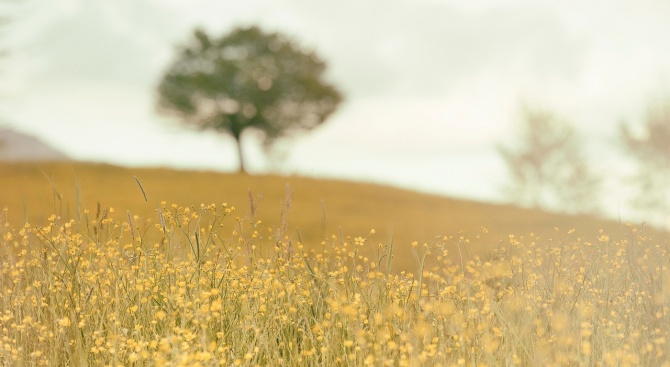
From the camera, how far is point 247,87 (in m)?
35.2

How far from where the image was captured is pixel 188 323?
16.5 ft

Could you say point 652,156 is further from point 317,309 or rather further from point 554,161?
point 317,309

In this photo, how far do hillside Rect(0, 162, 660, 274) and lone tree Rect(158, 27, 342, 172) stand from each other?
1188 cm

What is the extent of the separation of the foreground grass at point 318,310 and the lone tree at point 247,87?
29824 mm

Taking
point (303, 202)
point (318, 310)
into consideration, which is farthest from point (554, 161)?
point (318, 310)

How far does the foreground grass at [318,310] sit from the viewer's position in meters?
4.27

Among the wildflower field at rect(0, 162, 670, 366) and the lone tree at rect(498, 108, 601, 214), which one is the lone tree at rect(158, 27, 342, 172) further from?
the wildflower field at rect(0, 162, 670, 366)

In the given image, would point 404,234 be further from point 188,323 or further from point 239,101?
point 239,101

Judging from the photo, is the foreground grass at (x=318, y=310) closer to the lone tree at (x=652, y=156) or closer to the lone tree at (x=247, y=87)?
the lone tree at (x=652, y=156)

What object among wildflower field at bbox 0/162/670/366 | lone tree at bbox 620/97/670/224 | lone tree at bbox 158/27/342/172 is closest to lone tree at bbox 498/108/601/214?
lone tree at bbox 620/97/670/224

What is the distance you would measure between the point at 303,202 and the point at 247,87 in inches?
648

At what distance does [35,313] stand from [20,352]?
660mm

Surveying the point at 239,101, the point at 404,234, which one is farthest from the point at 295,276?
the point at 239,101

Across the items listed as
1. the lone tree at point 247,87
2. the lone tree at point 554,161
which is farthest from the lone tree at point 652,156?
the lone tree at point 247,87
